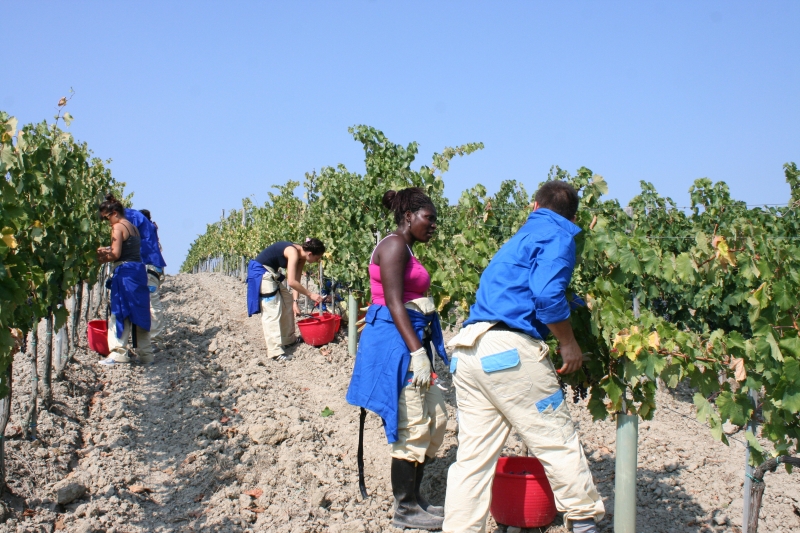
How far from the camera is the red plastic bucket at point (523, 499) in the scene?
310cm

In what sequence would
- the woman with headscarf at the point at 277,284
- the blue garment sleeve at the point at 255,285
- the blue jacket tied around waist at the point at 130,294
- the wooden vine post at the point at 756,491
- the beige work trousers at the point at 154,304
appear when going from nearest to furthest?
the wooden vine post at the point at 756,491 → the blue jacket tied around waist at the point at 130,294 → the woman with headscarf at the point at 277,284 → the blue garment sleeve at the point at 255,285 → the beige work trousers at the point at 154,304

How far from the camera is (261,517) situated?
11.7 feet

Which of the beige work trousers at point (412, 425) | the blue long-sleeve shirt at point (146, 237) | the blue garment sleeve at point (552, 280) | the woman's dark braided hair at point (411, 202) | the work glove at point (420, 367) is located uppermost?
the blue long-sleeve shirt at point (146, 237)

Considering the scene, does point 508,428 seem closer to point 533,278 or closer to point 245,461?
point 533,278

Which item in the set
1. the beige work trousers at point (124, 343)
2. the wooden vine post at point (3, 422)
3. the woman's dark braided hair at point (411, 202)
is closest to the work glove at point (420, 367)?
the woman's dark braided hair at point (411, 202)

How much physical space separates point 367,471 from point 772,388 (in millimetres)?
2315

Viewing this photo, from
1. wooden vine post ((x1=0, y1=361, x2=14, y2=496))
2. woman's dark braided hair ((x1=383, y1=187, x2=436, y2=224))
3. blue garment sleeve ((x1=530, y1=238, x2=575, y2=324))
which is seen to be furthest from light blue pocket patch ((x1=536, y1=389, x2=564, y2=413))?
wooden vine post ((x1=0, y1=361, x2=14, y2=496))

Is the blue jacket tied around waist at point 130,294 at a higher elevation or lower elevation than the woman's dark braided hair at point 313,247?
lower

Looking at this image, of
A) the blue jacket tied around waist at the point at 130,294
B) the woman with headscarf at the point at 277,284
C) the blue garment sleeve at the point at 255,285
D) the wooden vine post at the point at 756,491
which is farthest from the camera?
the blue garment sleeve at the point at 255,285

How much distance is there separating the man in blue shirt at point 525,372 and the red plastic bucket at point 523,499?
331 mm

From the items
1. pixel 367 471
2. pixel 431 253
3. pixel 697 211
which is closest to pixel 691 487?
pixel 367 471

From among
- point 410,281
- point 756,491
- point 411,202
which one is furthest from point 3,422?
point 756,491

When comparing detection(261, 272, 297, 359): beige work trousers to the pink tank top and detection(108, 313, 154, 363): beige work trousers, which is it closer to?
detection(108, 313, 154, 363): beige work trousers

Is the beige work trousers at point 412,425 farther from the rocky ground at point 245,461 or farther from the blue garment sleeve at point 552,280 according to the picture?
the blue garment sleeve at point 552,280
